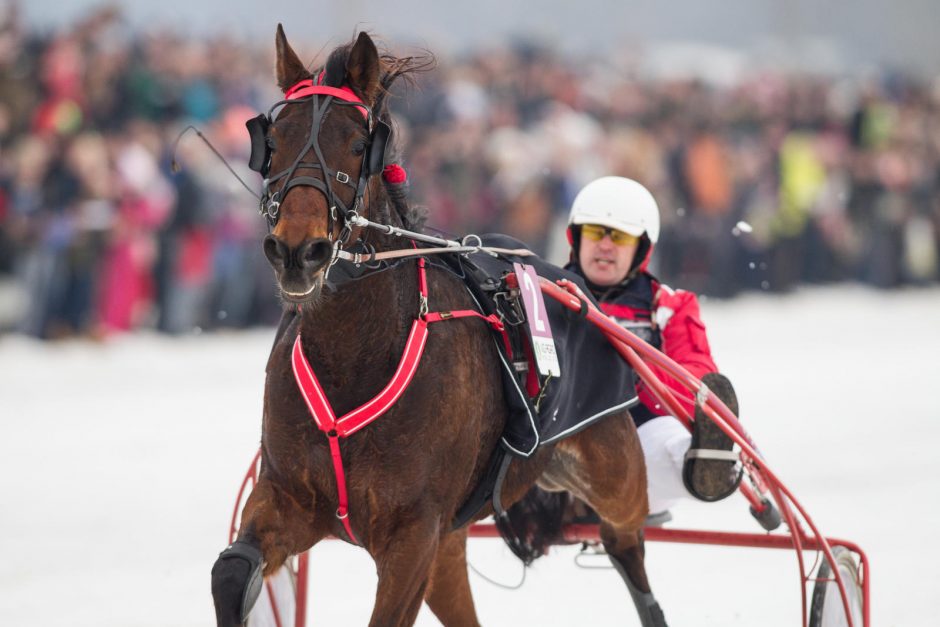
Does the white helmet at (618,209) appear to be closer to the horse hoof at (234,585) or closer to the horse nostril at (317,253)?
the horse nostril at (317,253)

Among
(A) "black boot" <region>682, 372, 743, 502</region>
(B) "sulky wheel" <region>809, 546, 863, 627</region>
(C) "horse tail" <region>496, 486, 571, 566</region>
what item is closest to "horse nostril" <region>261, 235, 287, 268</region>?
(A) "black boot" <region>682, 372, 743, 502</region>

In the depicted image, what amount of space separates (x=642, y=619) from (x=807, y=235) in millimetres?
13308

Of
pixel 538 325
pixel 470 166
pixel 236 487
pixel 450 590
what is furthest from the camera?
pixel 470 166

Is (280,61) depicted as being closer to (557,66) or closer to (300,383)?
(300,383)

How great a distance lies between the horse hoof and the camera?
3527mm

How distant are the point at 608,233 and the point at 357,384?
6.01ft

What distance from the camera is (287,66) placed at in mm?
3826

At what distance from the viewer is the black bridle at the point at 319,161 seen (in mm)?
3461

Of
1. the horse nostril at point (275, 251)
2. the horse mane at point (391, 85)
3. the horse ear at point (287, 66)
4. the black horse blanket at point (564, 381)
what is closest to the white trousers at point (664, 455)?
the black horse blanket at point (564, 381)

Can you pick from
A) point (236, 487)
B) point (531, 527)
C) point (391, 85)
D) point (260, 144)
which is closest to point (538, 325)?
point (391, 85)

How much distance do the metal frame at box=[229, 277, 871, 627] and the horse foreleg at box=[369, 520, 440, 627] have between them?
0.78m

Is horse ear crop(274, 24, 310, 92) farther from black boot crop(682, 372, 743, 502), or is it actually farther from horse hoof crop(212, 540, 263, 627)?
black boot crop(682, 372, 743, 502)

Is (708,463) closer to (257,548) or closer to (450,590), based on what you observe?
(450,590)

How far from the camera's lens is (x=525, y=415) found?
4059 mm
